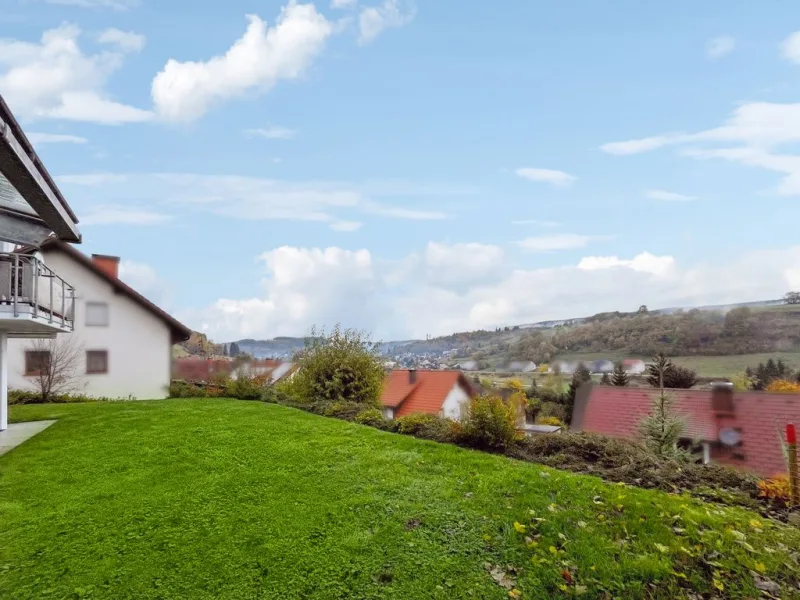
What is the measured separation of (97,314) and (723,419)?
75.8ft

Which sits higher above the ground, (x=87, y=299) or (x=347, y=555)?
(x=87, y=299)

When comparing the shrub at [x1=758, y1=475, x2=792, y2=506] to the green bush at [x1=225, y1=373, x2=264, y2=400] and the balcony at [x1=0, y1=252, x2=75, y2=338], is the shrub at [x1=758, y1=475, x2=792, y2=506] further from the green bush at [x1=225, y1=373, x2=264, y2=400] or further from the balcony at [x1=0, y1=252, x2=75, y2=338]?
the green bush at [x1=225, y1=373, x2=264, y2=400]

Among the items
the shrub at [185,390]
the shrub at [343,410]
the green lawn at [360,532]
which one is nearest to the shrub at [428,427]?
the green lawn at [360,532]

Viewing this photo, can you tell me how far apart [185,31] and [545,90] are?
8.41 metres

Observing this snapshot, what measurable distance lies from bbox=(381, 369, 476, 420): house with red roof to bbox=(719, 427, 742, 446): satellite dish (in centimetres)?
1140

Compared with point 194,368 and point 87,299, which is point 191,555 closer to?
point 194,368

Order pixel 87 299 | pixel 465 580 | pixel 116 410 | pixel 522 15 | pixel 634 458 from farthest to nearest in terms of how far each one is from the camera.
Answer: pixel 87 299 → pixel 116 410 → pixel 522 15 → pixel 634 458 → pixel 465 580

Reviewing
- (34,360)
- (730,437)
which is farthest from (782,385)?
(34,360)

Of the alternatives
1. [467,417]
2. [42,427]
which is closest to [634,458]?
[467,417]

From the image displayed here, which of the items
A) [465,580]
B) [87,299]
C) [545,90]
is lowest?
[465,580]

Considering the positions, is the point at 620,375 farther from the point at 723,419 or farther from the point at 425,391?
the point at 723,419

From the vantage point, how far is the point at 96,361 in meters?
20.7

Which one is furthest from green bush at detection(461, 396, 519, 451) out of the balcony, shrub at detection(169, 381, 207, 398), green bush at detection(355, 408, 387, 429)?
shrub at detection(169, 381, 207, 398)

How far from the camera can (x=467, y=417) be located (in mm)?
8164
